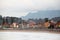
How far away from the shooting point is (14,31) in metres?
1.79

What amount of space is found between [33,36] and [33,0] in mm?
508

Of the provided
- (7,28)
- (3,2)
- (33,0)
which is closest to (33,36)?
(7,28)

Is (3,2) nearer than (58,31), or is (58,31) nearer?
(58,31)

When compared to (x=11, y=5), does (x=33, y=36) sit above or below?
below

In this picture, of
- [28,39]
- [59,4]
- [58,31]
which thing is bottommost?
[28,39]

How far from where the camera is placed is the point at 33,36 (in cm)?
176

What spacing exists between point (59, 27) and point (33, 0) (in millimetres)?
524

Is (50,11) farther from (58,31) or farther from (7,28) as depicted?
(7,28)

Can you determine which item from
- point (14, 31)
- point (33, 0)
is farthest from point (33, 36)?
point (33, 0)

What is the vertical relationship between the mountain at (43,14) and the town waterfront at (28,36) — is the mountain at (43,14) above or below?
above

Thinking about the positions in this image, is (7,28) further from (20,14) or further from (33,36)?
(33,36)

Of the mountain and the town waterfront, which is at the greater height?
the mountain

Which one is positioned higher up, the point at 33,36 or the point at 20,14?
the point at 20,14

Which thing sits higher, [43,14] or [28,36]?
[43,14]
